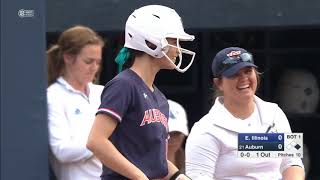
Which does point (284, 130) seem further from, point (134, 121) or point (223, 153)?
point (134, 121)

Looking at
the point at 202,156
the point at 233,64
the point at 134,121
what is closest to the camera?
the point at 134,121

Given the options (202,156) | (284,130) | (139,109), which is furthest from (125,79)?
(284,130)

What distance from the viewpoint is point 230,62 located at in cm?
407

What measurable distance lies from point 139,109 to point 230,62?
0.93 m

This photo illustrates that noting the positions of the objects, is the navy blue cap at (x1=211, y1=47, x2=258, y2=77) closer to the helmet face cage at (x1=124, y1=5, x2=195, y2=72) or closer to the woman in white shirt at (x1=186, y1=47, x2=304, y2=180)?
the woman in white shirt at (x1=186, y1=47, x2=304, y2=180)

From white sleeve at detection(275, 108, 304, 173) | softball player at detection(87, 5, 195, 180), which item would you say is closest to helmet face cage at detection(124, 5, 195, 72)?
softball player at detection(87, 5, 195, 180)

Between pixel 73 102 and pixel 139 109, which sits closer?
pixel 139 109

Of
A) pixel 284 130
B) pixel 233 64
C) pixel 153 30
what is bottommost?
pixel 284 130

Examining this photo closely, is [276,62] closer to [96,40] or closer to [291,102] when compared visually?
[291,102]

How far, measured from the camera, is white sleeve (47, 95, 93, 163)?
4316mm

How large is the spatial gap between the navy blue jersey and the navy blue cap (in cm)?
81

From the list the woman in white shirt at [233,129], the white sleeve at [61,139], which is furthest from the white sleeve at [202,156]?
the white sleeve at [61,139]

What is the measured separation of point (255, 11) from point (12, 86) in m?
1.63

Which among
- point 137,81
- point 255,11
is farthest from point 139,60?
point 255,11
